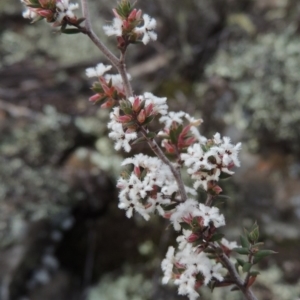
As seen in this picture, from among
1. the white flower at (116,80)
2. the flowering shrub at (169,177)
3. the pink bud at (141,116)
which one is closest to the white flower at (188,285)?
the flowering shrub at (169,177)

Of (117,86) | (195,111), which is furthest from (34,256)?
(117,86)

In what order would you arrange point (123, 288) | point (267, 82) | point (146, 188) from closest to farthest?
1. point (146, 188)
2. point (123, 288)
3. point (267, 82)

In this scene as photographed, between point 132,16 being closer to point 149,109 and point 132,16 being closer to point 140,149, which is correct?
point 149,109

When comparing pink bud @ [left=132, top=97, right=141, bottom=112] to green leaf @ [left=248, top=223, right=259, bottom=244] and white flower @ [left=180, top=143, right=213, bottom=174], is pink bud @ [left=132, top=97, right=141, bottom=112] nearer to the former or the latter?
white flower @ [left=180, top=143, right=213, bottom=174]

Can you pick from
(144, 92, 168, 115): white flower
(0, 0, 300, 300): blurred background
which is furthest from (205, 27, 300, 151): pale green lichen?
(144, 92, 168, 115): white flower

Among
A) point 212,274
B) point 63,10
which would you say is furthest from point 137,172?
point 63,10
